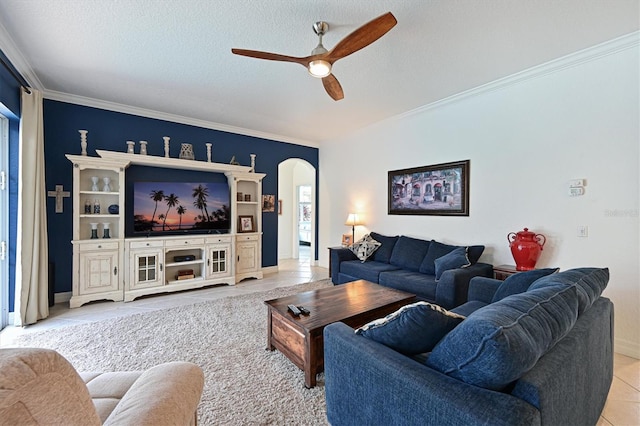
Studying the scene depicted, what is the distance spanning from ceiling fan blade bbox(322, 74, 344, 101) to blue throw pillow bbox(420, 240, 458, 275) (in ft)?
7.64

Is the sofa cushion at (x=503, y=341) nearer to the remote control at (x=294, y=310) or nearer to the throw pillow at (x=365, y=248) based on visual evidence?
the remote control at (x=294, y=310)

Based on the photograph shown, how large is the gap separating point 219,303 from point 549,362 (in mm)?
3535

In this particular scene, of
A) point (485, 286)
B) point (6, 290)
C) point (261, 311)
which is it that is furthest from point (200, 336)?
point (485, 286)

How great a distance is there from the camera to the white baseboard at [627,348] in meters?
2.47

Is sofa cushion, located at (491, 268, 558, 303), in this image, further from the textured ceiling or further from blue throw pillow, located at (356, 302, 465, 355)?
the textured ceiling

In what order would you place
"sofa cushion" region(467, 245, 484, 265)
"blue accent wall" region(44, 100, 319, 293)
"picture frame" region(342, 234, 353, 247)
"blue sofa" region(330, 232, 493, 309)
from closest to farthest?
"blue sofa" region(330, 232, 493, 309) < "sofa cushion" region(467, 245, 484, 265) < "blue accent wall" region(44, 100, 319, 293) < "picture frame" region(342, 234, 353, 247)

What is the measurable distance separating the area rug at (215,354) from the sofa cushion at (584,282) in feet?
5.16

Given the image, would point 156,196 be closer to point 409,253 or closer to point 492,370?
point 409,253

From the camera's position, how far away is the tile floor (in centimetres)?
183

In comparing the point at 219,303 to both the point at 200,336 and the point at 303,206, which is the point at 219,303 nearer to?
the point at 200,336

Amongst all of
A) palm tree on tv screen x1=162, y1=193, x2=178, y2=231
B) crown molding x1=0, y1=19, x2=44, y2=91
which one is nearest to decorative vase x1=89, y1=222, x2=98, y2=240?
palm tree on tv screen x1=162, y1=193, x2=178, y2=231

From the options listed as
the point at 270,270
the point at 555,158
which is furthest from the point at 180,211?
the point at 555,158

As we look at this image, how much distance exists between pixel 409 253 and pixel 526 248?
1.43m

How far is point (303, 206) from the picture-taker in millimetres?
9414
